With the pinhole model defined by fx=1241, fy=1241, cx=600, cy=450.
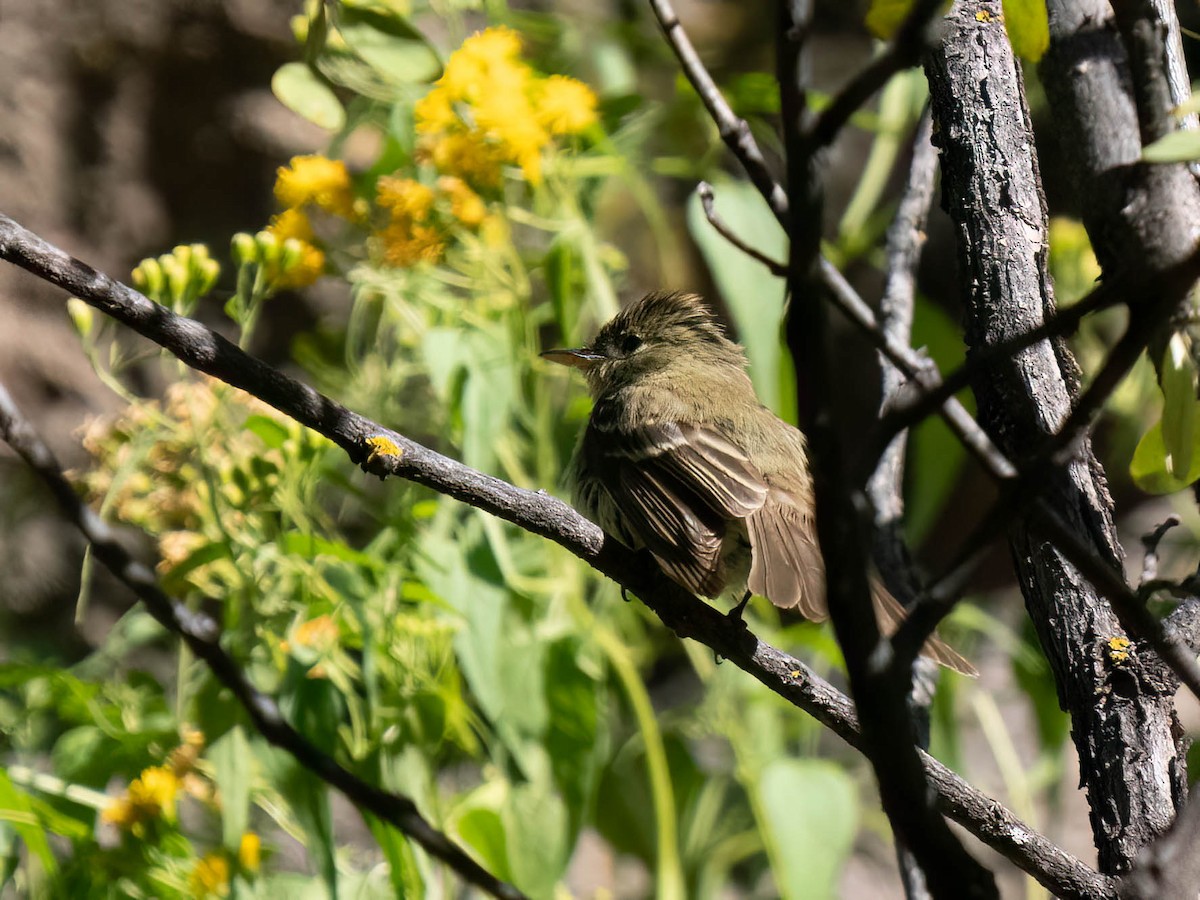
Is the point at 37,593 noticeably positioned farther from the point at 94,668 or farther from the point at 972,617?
the point at 972,617

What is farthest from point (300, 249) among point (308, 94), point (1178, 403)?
point (1178, 403)

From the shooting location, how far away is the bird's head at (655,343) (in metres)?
3.26

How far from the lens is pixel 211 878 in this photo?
8.05 ft

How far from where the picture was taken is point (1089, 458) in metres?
1.78

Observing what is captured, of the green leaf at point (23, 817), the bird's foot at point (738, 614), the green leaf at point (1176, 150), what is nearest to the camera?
the green leaf at point (1176, 150)

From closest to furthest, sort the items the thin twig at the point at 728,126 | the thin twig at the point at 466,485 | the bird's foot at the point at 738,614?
the thin twig at the point at 728,126 → the thin twig at the point at 466,485 → the bird's foot at the point at 738,614

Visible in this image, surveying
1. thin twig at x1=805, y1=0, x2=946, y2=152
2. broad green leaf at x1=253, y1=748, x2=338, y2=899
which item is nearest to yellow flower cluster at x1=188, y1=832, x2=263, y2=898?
broad green leaf at x1=253, y1=748, x2=338, y2=899

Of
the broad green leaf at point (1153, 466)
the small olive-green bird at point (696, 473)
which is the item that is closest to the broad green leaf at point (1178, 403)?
the broad green leaf at point (1153, 466)

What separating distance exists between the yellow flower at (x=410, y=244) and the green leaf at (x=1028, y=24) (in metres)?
1.69

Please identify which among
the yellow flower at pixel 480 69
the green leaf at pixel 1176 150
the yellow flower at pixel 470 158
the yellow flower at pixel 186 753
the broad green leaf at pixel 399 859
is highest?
the green leaf at pixel 1176 150

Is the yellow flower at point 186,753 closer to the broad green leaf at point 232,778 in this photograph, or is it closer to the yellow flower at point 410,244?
the broad green leaf at point 232,778

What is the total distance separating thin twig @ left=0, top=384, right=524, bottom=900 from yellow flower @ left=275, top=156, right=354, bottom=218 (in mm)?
1525

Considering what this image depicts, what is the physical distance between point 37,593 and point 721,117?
374 cm

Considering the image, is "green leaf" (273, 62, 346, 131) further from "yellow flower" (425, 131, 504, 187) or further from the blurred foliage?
"yellow flower" (425, 131, 504, 187)
